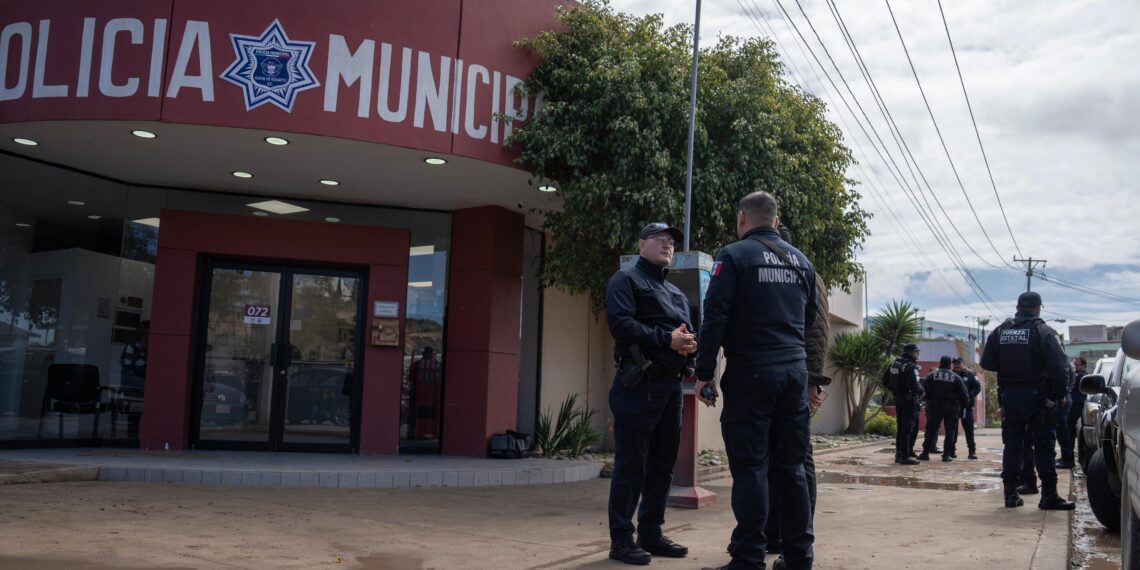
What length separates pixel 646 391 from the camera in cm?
470

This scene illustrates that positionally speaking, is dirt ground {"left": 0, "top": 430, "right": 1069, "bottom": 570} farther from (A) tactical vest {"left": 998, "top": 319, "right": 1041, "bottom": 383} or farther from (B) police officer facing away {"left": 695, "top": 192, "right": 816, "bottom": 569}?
(A) tactical vest {"left": 998, "top": 319, "right": 1041, "bottom": 383}

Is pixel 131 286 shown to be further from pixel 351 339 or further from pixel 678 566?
pixel 678 566

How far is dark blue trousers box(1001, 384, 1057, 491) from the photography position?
22.1 ft

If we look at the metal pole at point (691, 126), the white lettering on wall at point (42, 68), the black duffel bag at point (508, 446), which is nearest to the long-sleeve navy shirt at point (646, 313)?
the metal pole at point (691, 126)

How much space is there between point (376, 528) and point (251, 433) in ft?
16.5

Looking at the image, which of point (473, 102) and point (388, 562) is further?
point (473, 102)

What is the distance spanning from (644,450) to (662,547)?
0.57 m

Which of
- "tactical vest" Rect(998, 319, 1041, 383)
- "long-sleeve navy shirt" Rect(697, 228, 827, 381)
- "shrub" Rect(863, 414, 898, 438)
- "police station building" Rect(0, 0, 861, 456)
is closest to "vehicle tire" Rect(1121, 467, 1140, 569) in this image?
"long-sleeve navy shirt" Rect(697, 228, 827, 381)

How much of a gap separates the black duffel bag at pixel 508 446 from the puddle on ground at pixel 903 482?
3549 mm

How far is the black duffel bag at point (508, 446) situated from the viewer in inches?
411

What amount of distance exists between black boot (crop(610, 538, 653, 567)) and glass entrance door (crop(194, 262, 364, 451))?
6.42 meters

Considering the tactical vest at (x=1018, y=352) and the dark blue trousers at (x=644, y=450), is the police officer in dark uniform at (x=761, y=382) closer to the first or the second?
the dark blue trousers at (x=644, y=450)

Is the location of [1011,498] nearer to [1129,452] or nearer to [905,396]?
[1129,452]

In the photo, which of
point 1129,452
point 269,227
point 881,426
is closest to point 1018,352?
point 1129,452
